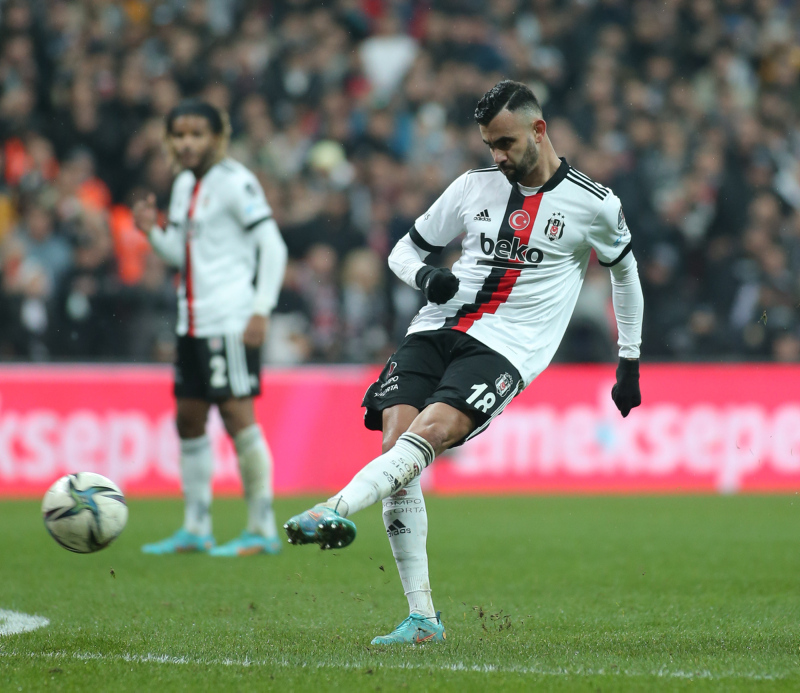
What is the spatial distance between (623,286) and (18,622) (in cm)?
299

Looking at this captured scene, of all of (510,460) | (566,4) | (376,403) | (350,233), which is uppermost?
(566,4)

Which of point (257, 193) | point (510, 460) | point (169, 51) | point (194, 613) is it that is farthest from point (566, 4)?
point (194, 613)

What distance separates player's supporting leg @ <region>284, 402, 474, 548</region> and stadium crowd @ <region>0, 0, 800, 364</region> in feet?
25.6

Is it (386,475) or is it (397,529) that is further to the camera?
(397,529)

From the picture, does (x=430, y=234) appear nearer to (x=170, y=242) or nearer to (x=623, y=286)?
(x=623, y=286)

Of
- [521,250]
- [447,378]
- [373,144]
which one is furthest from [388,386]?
[373,144]

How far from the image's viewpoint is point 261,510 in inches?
303

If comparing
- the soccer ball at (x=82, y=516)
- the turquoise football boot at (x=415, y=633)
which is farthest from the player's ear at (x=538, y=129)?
the soccer ball at (x=82, y=516)

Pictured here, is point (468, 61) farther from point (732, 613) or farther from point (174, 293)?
point (732, 613)

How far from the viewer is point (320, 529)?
3.77 m

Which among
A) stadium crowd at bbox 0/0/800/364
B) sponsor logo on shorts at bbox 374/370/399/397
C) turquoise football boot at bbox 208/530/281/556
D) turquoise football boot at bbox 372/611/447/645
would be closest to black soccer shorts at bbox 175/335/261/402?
turquoise football boot at bbox 208/530/281/556

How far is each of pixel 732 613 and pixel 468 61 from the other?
10.9 m

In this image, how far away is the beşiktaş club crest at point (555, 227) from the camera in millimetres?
4855

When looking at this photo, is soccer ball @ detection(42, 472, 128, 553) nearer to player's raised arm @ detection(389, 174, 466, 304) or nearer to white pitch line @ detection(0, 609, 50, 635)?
white pitch line @ detection(0, 609, 50, 635)
